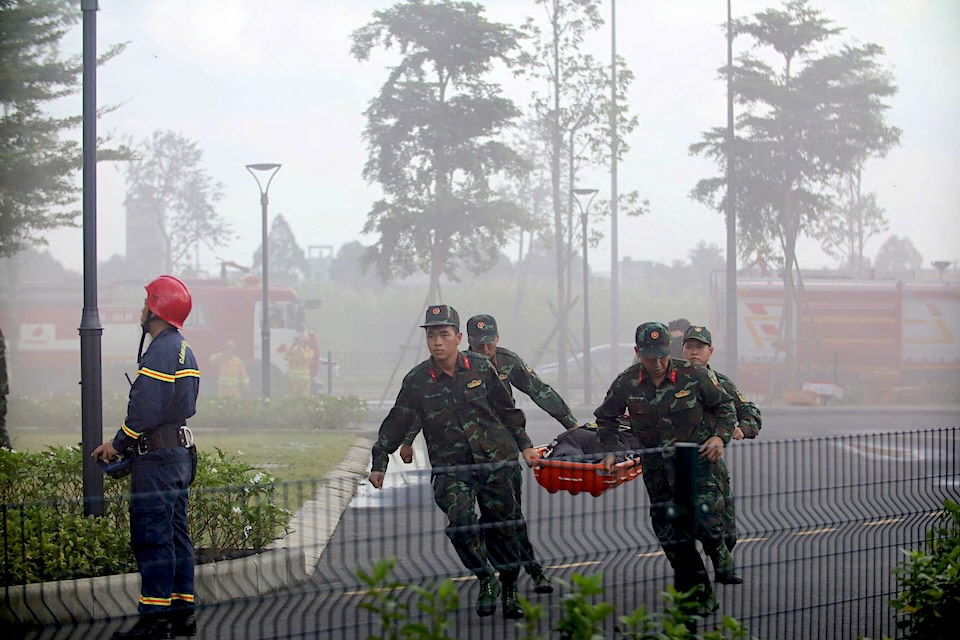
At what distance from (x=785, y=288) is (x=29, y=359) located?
1856cm

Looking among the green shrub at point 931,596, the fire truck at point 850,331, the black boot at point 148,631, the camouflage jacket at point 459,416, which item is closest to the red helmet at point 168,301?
the camouflage jacket at point 459,416

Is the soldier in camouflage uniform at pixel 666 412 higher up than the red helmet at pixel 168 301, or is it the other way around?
the red helmet at pixel 168 301

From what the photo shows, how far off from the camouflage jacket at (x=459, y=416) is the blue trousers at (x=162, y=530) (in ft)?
3.68

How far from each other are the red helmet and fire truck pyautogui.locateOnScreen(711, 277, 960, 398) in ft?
80.0

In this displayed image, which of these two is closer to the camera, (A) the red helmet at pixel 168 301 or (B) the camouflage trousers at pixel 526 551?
(B) the camouflage trousers at pixel 526 551

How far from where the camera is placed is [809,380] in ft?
92.2

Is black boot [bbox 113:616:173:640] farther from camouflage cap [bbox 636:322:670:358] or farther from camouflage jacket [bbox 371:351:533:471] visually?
camouflage cap [bbox 636:322:670:358]

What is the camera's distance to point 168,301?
5.76 metres

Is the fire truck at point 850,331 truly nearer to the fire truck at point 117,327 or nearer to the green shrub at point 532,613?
the fire truck at point 117,327

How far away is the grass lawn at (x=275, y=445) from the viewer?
43.3ft

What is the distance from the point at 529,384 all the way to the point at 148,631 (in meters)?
3.40

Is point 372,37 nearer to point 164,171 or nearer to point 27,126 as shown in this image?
point 27,126

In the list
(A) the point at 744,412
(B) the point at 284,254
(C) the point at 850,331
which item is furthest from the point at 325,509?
(B) the point at 284,254

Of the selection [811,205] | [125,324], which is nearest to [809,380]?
[811,205]
